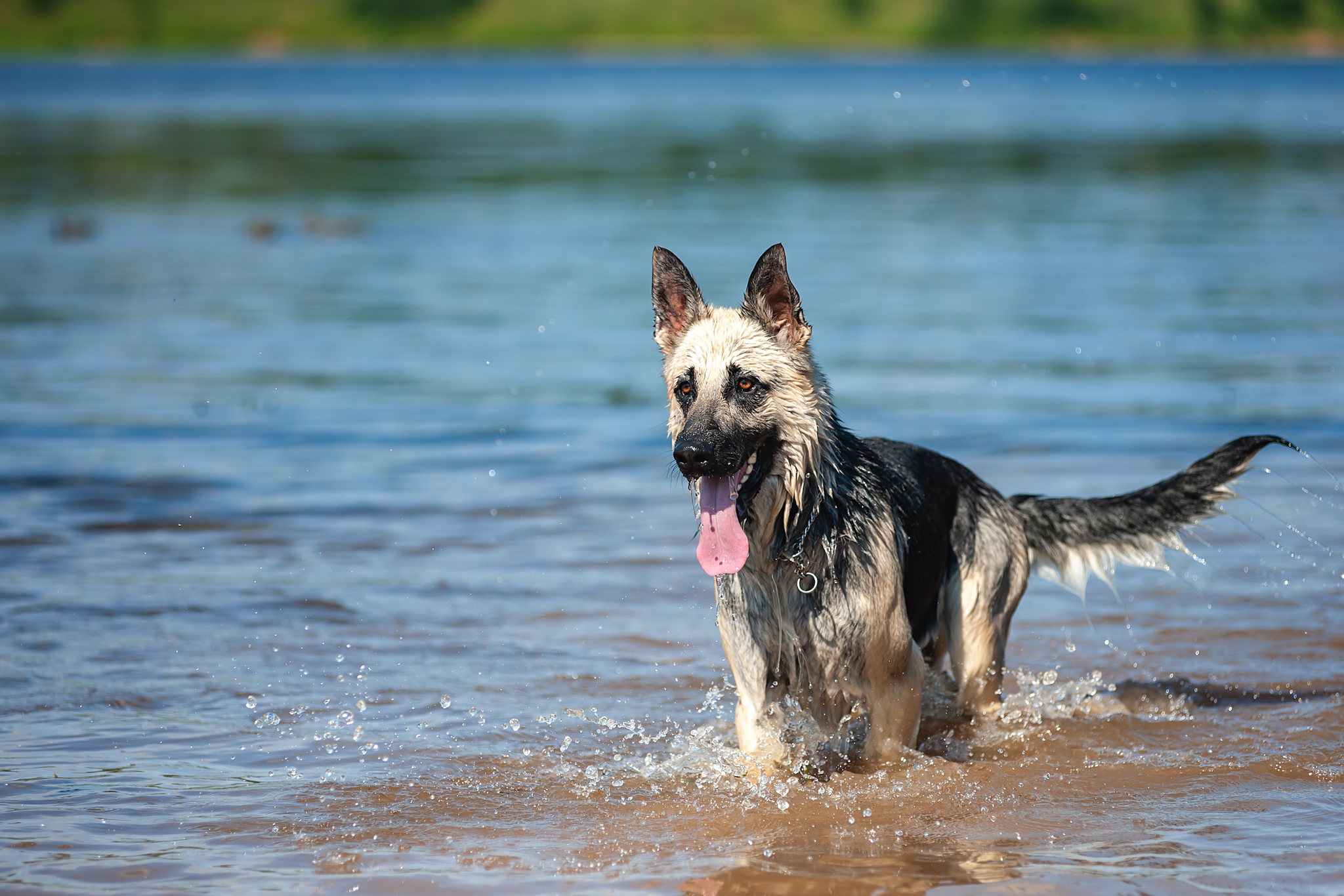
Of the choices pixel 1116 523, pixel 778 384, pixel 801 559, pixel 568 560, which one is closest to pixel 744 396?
pixel 778 384

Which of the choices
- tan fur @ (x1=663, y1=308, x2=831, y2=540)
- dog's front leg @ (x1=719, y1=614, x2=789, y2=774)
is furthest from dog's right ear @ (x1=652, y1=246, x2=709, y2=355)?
dog's front leg @ (x1=719, y1=614, x2=789, y2=774)

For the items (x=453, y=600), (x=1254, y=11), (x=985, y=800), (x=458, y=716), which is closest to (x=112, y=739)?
(x=458, y=716)

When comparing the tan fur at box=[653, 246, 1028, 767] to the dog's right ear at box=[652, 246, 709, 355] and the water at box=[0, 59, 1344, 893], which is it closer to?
the dog's right ear at box=[652, 246, 709, 355]

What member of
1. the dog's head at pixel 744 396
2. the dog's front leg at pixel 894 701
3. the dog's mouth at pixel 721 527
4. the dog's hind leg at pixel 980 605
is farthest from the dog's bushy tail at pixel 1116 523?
the dog's mouth at pixel 721 527

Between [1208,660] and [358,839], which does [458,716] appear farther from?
[1208,660]

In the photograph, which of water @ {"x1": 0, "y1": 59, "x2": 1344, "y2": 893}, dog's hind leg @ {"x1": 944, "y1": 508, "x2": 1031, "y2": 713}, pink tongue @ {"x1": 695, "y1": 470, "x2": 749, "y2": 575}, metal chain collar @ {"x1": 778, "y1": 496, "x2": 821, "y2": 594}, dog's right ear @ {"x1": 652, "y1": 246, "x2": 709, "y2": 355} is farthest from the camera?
dog's hind leg @ {"x1": 944, "y1": 508, "x2": 1031, "y2": 713}

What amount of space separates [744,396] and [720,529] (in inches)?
23.3

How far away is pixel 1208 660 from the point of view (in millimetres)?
8312

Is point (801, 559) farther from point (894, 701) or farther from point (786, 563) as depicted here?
point (894, 701)

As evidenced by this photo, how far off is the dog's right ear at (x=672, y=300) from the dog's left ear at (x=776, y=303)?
26 centimetres

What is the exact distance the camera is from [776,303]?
6145 mm

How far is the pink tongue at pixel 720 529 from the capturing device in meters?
5.86

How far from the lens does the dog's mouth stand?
5.86 meters

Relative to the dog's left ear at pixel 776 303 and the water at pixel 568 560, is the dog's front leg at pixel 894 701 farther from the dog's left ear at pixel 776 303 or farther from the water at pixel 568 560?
the dog's left ear at pixel 776 303
